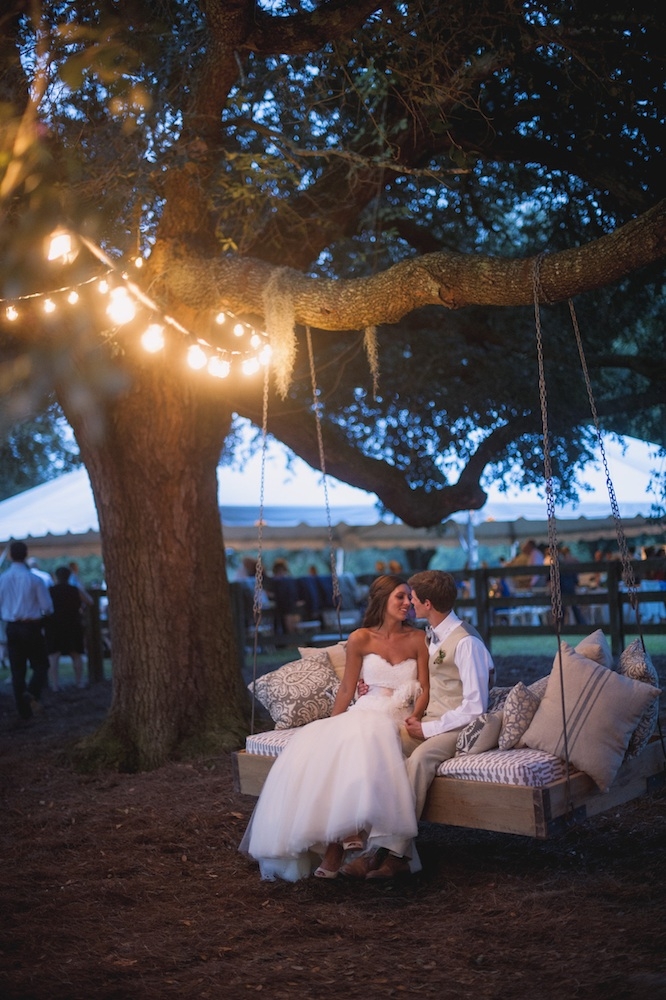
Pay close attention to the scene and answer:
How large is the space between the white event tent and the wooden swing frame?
413 inches

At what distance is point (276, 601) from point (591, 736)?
1227 centimetres

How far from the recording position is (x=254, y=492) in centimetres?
1666

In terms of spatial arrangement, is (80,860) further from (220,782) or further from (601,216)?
(601,216)

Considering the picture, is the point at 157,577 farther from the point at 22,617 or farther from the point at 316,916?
the point at 22,617

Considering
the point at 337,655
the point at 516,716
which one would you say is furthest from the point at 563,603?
the point at 516,716

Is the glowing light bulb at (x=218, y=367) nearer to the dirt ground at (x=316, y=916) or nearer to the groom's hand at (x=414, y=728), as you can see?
the dirt ground at (x=316, y=916)

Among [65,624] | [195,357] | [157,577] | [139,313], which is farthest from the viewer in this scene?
[65,624]

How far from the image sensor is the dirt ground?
148 inches

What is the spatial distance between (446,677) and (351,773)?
75 centimetres

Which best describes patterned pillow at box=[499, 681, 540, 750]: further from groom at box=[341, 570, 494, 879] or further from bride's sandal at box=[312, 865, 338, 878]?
bride's sandal at box=[312, 865, 338, 878]

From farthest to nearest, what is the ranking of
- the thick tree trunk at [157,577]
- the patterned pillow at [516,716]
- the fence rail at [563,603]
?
1. the fence rail at [563,603]
2. the thick tree trunk at [157,577]
3. the patterned pillow at [516,716]

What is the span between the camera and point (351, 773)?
4.76 m

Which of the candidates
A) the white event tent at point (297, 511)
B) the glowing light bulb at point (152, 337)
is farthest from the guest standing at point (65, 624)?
the glowing light bulb at point (152, 337)

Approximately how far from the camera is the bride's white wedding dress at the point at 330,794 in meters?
4.69
